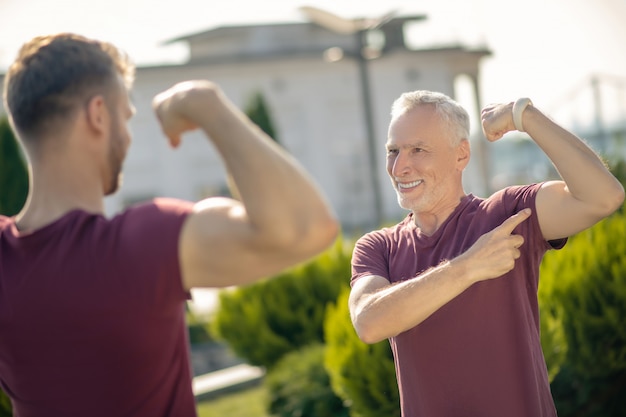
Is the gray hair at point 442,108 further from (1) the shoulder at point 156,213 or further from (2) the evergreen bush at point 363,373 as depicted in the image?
(2) the evergreen bush at point 363,373

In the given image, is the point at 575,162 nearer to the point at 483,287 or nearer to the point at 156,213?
the point at 483,287

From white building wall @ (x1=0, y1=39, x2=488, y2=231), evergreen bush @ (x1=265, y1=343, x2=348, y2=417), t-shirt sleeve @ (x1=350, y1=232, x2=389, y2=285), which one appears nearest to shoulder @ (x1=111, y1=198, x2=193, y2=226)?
t-shirt sleeve @ (x1=350, y1=232, x2=389, y2=285)

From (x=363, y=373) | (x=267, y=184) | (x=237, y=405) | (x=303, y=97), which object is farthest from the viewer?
(x=303, y=97)

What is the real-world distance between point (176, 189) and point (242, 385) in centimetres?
2572

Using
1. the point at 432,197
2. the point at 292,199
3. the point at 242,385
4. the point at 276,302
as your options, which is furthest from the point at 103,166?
the point at 242,385

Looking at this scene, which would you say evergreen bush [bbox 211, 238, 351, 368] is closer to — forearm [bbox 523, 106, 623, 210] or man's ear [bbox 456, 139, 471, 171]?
man's ear [bbox 456, 139, 471, 171]

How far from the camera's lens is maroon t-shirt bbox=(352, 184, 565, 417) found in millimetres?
3010

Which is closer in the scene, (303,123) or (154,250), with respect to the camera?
Answer: (154,250)

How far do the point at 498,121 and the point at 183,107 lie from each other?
1396 millimetres

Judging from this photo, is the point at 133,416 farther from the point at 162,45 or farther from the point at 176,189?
the point at 162,45

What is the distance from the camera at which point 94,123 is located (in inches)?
82.7

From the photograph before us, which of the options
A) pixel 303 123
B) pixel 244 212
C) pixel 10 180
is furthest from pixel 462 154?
pixel 303 123

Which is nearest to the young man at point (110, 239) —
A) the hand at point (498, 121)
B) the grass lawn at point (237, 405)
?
the hand at point (498, 121)

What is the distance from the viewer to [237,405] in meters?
10.2
